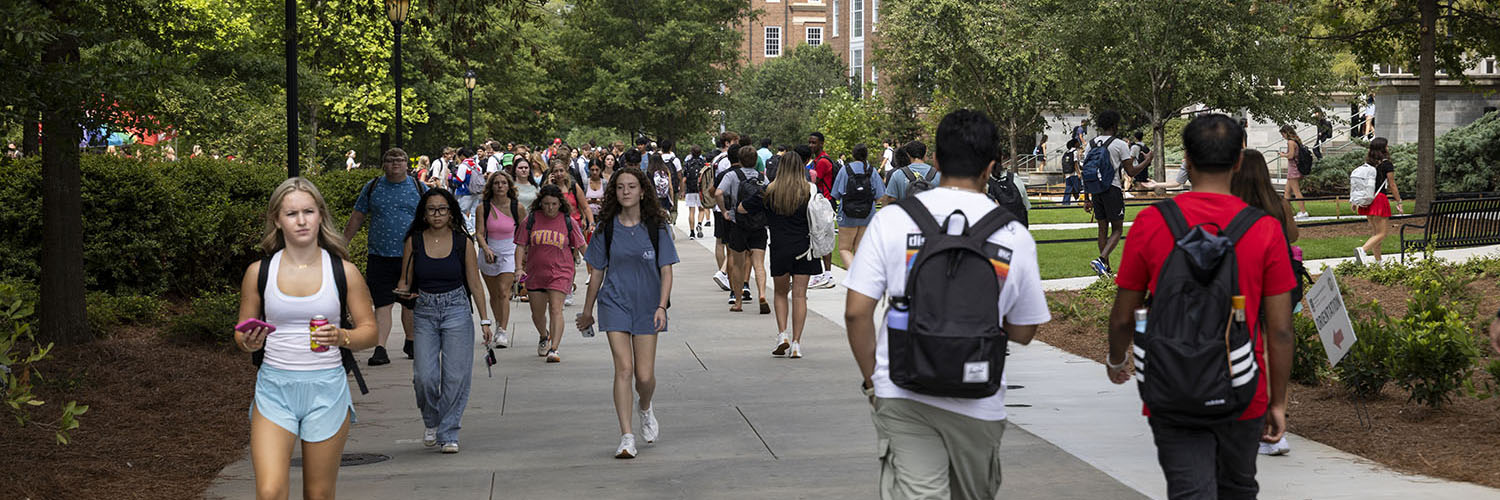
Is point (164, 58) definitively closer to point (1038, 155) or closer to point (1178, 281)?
point (1178, 281)

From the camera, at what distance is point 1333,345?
7457 mm

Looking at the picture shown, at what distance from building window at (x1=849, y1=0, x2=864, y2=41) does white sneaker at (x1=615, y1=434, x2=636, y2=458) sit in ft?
249

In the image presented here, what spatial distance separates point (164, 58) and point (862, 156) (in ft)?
30.3

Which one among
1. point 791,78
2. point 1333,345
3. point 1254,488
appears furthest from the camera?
point 791,78

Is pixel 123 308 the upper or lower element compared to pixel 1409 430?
upper

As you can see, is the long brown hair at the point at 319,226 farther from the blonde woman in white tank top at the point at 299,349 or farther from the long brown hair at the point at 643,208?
the long brown hair at the point at 643,208

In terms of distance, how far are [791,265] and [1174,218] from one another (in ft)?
26.6

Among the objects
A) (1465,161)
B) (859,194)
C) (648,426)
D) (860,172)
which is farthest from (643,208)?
(1465,161)

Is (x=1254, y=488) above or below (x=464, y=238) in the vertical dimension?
below

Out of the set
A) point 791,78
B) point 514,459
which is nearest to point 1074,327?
point 514,459

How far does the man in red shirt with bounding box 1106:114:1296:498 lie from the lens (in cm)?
438

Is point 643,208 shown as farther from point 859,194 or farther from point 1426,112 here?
point 1426,112

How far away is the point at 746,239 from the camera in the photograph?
583 inches

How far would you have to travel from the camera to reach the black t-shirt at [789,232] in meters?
12.5
